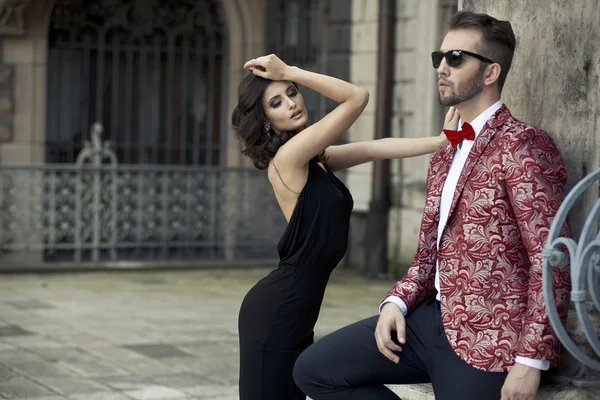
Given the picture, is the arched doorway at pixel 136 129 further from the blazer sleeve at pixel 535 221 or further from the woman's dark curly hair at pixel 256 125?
the blazer sleeve at pixel 535 221

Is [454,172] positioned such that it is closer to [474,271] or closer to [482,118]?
[482,118]

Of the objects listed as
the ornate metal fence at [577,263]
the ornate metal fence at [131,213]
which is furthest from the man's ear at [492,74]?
the ornate metal fence at [131,213]

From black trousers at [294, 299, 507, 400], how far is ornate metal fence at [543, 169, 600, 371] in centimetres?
43

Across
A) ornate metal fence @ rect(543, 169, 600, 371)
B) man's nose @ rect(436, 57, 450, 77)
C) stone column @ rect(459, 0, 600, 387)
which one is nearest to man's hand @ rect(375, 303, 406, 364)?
stone column @ rect(459, 0, 600, 387)

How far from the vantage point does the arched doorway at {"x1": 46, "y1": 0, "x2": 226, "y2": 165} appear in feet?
45.0

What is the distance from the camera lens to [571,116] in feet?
12.4

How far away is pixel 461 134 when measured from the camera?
11.9ft

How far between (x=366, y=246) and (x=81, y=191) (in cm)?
297

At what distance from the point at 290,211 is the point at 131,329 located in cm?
491

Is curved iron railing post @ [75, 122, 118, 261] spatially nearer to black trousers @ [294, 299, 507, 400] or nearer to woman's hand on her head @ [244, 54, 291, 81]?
woman's hand on her head @ [244, 54, 291, 81]

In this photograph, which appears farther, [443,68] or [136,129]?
[136,129]

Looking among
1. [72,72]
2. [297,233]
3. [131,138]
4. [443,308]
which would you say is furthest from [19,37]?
[443,308]

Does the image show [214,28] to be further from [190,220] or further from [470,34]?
[470,34]

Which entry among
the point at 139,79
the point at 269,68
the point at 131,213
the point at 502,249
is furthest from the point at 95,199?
the point at 502,249
